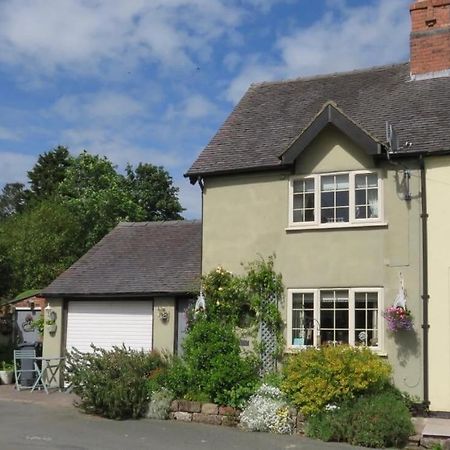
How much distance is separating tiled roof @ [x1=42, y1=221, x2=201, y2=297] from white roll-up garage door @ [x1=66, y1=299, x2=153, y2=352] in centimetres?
51

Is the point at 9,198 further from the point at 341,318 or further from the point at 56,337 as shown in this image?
the point at 341,318

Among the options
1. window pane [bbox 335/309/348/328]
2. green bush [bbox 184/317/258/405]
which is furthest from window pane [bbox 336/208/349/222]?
green bush [bbox 184/317/258/405]

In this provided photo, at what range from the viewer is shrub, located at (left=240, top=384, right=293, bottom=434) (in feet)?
41.0

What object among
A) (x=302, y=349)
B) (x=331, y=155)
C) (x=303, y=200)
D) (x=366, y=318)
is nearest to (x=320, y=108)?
(x=331, y=155)

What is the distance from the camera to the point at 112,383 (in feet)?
45.1

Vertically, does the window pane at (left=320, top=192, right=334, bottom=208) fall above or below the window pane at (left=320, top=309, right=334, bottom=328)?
above

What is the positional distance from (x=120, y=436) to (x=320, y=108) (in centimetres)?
928

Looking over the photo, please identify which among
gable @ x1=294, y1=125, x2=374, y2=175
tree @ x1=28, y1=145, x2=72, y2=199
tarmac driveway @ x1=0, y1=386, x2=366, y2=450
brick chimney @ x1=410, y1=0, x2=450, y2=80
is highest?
tree @ x1=28, y1=145, x2=72, y2=199

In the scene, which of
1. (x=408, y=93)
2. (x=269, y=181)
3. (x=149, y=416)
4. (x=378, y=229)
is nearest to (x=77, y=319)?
(x=149, y=416)

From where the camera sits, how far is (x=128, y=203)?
42.2m

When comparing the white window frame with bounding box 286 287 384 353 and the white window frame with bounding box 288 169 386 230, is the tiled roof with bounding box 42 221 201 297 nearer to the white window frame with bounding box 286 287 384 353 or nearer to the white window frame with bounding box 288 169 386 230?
the white window frame with bounding box 286 287 384 353

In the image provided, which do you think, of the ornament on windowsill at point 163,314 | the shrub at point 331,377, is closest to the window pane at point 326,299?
the shrub at point 331,377

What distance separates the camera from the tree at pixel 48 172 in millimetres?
51625

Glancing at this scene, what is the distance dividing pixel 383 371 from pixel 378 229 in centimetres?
307
